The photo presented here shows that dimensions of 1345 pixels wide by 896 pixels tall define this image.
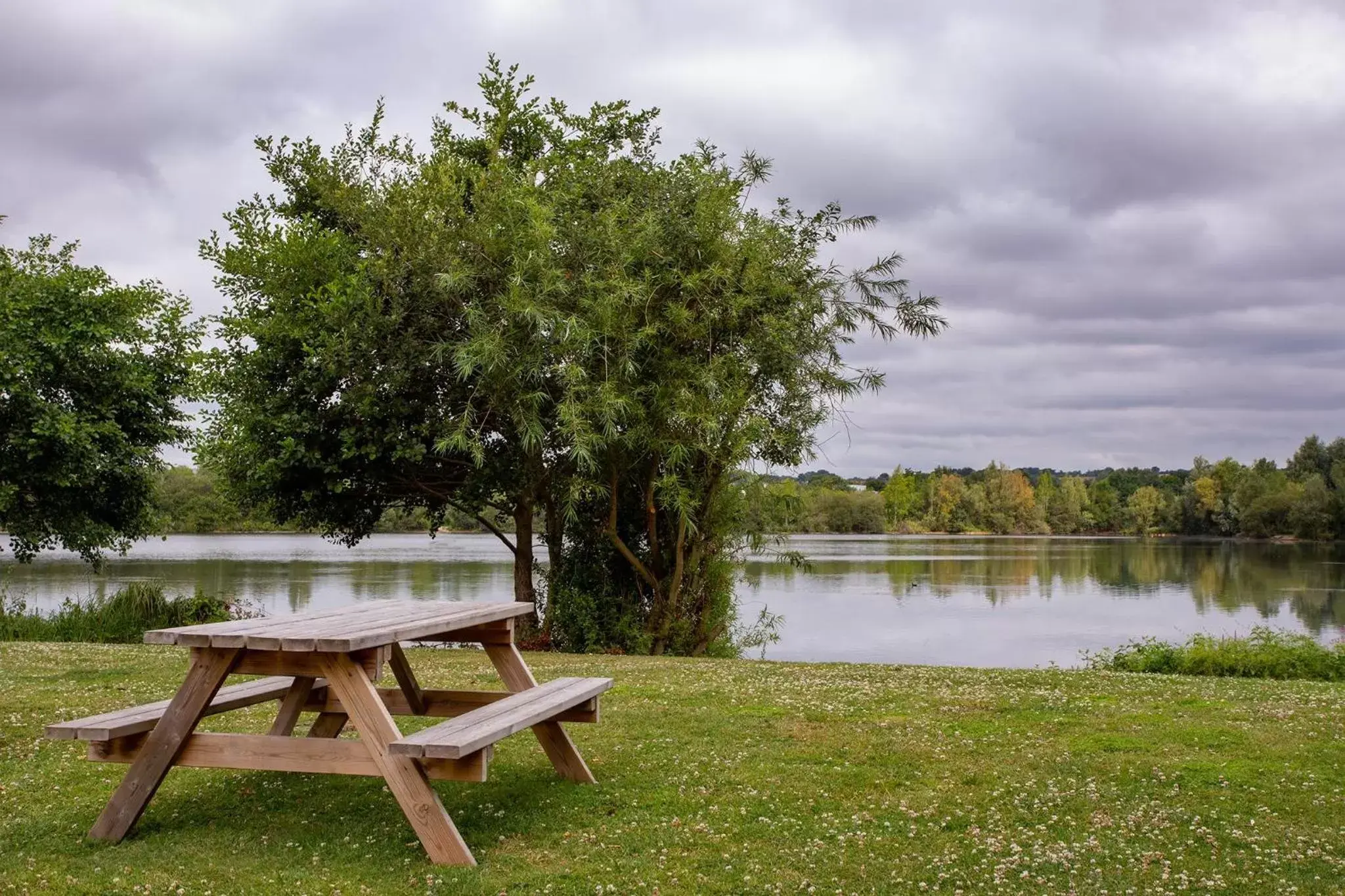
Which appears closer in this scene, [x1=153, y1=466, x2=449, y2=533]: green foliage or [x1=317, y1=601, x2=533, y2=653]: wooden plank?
[x1=317, y1=601, x2=533, y2=653]: wooden plank

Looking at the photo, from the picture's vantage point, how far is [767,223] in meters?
18.1

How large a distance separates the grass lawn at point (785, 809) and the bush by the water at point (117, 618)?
950 cm

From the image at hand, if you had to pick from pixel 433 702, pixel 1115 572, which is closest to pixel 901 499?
pixel 1115 572

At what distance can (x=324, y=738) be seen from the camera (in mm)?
5980

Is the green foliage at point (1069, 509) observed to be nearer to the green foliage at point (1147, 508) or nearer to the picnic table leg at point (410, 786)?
the green foliage at point (1147, 508)

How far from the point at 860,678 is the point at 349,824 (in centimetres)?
770

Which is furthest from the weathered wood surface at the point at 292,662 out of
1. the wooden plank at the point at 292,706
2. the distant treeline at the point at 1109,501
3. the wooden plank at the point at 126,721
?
the distant treeline at the point at 1109,501

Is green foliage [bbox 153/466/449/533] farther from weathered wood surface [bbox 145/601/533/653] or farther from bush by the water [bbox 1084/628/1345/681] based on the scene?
weathered wood surface [bbox 145/601/533/653]

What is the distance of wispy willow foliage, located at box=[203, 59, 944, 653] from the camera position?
16.5 metres

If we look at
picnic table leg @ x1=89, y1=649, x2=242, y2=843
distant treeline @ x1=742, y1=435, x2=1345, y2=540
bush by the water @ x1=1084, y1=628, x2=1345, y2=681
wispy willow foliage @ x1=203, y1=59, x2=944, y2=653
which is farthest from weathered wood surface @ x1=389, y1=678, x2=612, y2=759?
distant treeline @ x1=742, y1=435, x2=1345, y2=540

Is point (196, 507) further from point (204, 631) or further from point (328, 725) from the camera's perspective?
point (204, 631)

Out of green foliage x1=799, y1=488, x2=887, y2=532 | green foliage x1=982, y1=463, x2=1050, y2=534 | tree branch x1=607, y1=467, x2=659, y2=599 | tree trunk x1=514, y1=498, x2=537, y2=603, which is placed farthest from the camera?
green foliage x1=982, y1=463, x2=1050, y2=534

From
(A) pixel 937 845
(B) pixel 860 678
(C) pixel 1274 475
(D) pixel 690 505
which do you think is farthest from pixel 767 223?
(C) pixel 1274 475

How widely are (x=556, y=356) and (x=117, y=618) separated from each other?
10.5 meters
